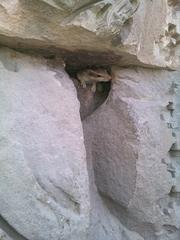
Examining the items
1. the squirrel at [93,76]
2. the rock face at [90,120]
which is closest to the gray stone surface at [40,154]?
the rock face at [90,120]

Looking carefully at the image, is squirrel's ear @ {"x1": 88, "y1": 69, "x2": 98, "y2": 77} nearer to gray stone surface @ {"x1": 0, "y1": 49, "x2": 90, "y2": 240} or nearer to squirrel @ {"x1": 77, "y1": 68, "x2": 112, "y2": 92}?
squirrel @ {"x1": 77, "y1": 68, "x2": 112, "y2": 92}

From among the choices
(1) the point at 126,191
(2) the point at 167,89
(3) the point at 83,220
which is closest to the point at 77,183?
(3) the point at 83,220

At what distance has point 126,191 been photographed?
1064 millimetres

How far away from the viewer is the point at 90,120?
111 centimetres

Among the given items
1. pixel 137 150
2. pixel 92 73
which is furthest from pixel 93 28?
pixel 137 150

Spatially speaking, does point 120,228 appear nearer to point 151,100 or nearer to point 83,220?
point 83,220

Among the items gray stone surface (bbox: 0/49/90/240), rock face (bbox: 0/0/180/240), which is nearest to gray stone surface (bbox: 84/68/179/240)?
rock face (bbox: 0/0/180/240)

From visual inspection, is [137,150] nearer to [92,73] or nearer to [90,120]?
[90,120]

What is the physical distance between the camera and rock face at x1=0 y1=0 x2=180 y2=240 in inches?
31.0

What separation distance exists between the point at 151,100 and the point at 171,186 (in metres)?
0.30

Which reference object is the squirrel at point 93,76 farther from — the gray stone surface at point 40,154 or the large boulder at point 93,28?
the gray stone surface at point 40,154

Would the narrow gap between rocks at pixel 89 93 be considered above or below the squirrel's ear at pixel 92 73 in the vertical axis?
below

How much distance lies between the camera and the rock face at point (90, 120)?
79 centimetres

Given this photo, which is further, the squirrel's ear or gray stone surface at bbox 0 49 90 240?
the squirrel's ear
